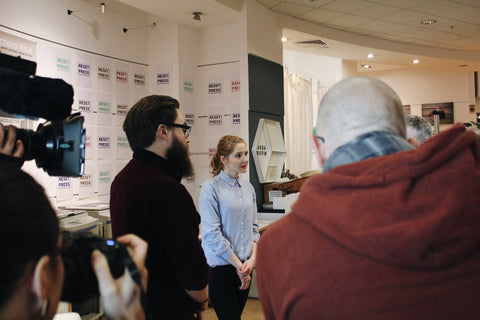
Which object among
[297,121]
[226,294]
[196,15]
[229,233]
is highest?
[196,15]

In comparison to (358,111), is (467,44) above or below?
above

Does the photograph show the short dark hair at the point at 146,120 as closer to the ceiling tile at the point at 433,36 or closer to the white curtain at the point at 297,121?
the white curtain at the point at 297,121

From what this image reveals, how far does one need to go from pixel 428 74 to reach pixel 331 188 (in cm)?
995

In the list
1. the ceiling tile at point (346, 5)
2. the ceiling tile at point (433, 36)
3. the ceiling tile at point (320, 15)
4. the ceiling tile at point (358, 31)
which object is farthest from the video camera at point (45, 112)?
the ceiling tile at point (433, 36)

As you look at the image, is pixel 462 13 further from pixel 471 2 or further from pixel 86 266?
pixel 86 266

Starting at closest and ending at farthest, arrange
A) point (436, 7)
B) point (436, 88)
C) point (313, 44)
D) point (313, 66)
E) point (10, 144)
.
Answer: point (10, 144), point (436, 7), point (313, 44), point (313, 66), point (436, 88)

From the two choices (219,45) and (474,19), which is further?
(474,19)

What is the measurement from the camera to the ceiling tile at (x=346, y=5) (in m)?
5.05

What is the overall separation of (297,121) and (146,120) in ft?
19.1

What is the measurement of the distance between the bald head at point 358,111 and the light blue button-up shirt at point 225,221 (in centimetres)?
169

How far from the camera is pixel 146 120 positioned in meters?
1.61

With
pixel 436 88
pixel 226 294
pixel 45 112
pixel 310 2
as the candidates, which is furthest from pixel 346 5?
pixel 436 88

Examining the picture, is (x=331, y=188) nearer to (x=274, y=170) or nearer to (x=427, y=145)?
(x=427, y=145)

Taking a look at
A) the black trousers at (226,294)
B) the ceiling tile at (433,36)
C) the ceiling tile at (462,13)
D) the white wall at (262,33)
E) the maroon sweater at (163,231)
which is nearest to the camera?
the maroon sweater at (163,231)
